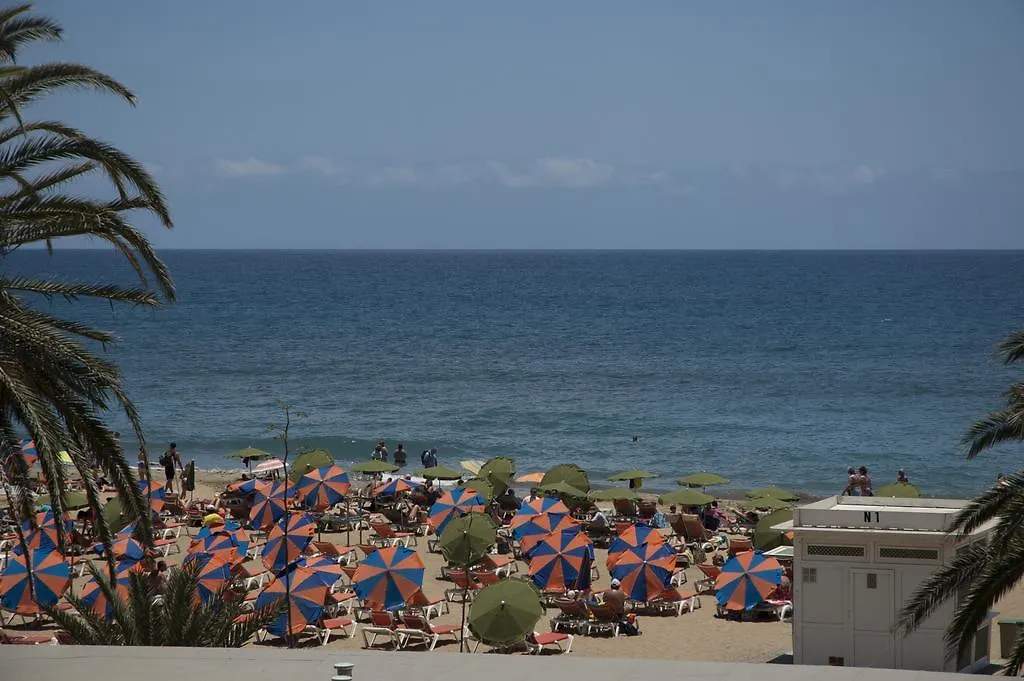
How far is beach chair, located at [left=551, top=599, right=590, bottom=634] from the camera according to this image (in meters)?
18.0

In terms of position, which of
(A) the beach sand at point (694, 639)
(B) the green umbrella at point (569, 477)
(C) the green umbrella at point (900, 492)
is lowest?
(A) the beach sand at point (694, 639)

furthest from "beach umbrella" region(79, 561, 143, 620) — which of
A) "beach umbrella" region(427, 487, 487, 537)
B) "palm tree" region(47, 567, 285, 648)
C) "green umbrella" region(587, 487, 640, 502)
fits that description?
"green umbrella" region(587, 487, 640, 502)

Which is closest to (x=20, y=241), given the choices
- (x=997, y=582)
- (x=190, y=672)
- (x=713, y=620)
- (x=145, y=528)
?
(x=145, y=528)

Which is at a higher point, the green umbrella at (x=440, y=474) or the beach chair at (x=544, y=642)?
the green umbrella at (x=440, y=474)

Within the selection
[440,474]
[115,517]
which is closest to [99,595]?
[115,517]

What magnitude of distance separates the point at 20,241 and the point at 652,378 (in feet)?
174

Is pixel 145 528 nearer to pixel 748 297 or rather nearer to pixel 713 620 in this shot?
Result: pixel 713 620

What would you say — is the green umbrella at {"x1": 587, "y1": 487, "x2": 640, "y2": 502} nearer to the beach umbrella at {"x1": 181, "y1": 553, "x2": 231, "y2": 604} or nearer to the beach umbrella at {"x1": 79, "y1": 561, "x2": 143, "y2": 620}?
the beach umbrella at {"x1": 181, "y1": 553, "x2": 231, "y2": 604}

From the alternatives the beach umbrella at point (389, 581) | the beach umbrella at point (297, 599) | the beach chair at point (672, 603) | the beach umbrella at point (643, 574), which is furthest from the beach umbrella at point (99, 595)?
the beach chair at point (672, 603)

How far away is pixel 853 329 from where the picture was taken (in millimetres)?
88375

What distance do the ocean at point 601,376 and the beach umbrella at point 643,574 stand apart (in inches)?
374

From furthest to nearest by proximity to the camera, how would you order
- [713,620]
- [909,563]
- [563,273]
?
[563,273], [713,620], [909,563]

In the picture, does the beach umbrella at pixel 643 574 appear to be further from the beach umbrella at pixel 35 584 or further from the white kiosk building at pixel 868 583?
the beach umbrella at pixel 35 584

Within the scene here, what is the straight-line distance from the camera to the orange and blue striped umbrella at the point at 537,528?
20891 mm
